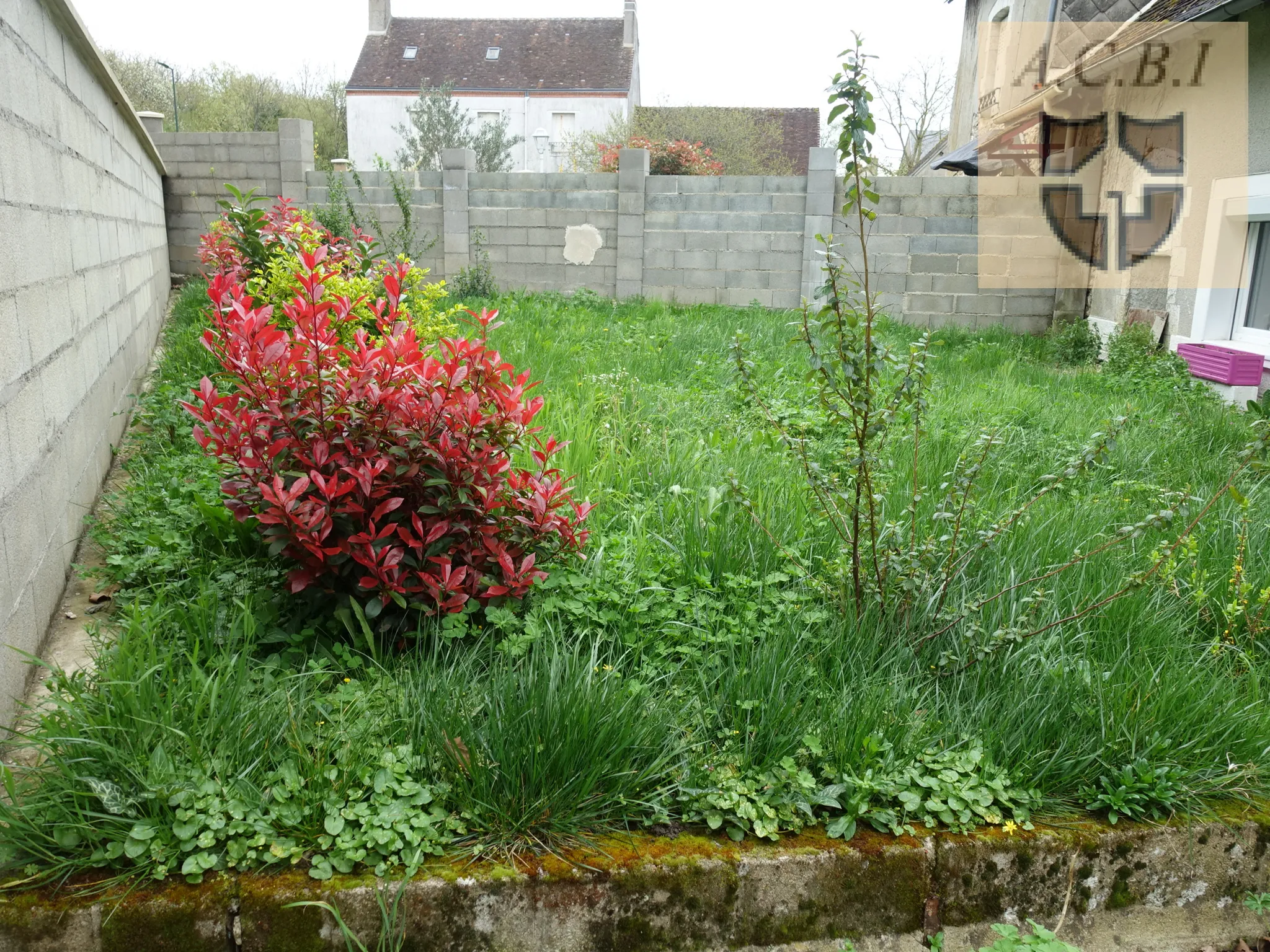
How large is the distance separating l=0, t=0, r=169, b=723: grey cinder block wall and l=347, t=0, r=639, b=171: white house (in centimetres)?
2971

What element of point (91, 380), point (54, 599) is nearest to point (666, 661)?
point (54, 599)

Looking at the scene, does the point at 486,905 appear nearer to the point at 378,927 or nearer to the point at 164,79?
the point at 378,927

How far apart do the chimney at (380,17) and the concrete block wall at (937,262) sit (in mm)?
31648

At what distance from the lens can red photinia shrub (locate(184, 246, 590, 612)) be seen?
228 centimetres

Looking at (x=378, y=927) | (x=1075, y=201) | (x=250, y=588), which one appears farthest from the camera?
(x=1075, y=201)

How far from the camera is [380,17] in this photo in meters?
35.9

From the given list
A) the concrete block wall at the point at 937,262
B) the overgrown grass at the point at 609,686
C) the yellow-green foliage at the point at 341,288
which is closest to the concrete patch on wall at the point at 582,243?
the concrete block wall at the point at 937,262

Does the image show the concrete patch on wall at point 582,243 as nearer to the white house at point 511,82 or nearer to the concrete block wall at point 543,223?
the concrete block wall at point 543,223

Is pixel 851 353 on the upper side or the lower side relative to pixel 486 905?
upper

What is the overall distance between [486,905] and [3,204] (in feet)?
7.08

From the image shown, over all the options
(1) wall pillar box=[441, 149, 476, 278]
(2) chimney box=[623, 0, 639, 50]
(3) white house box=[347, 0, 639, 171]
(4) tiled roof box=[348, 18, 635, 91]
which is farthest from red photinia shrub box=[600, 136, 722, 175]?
(2) chimney box=[623, 0, 639, 50]

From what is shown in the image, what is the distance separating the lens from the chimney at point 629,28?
3481cm

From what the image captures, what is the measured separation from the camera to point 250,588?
8.63 ft

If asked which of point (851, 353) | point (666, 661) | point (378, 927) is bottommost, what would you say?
point (378, 927)
